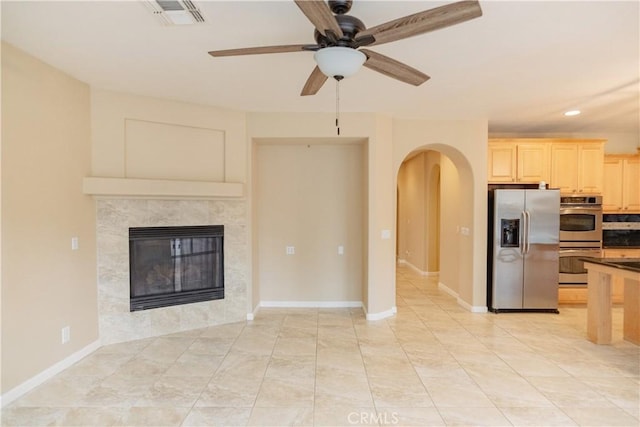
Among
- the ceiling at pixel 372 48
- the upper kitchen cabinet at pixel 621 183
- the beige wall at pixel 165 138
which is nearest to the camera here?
the ceiling at pixel 372 48

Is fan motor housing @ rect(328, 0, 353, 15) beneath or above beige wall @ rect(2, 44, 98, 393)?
above

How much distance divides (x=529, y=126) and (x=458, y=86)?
2.48 meters

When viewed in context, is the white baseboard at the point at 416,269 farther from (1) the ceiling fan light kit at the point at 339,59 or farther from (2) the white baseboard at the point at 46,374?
(1) the ceiling fan light kit at the point at 339,59

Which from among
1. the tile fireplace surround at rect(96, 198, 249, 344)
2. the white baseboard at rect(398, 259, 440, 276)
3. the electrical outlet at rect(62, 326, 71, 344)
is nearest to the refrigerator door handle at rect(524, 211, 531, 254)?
the white baseboard at rect(398, 259, 440, 276)

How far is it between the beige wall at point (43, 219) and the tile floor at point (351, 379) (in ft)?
1.21

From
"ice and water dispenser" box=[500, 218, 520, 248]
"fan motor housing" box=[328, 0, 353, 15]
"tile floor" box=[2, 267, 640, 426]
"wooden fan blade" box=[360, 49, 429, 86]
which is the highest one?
"fan motor housing" box=[328, 0, 353, 15]

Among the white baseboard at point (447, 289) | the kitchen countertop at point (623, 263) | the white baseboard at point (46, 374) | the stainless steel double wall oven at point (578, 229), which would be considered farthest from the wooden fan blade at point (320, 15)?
the white baseboard at point (447, 289)

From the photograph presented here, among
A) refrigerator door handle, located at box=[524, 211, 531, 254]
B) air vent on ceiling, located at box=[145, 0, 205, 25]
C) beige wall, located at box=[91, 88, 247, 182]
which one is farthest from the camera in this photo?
refrigerator door handle, located at box=[524, 211, 531, 254]

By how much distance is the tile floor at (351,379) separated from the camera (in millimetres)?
2465

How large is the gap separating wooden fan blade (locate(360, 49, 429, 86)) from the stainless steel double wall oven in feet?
12.6

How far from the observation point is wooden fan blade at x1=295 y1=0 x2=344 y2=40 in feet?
5.20

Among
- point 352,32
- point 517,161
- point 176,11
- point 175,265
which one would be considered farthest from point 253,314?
point 517,161

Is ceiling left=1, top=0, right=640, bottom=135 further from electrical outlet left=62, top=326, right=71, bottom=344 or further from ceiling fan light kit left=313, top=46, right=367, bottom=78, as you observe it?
electrical outlet left=62, top=326, right=71, bottom=344

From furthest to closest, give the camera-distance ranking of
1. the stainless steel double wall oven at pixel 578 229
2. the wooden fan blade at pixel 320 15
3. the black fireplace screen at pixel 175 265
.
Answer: the stainless steel double wall oven at pixel 578 229
the black fireplace screen at pixel 175 265
the wooden fan blade at pixel 320 15
